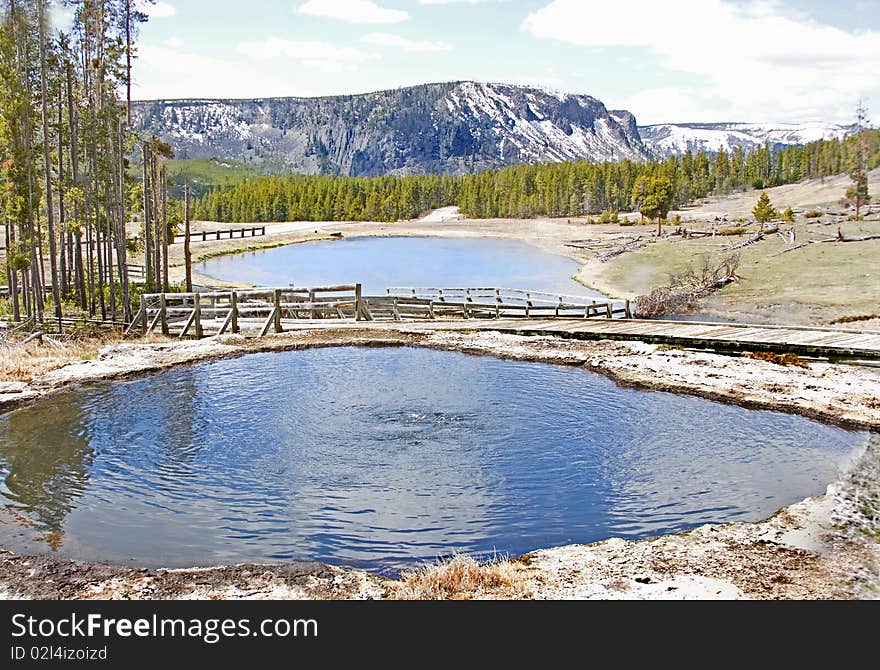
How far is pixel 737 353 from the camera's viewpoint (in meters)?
21.4

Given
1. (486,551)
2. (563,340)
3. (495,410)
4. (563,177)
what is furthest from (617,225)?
(486,551)

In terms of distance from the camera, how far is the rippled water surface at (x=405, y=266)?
56.1 meters

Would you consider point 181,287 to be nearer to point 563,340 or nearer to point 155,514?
point 563,340

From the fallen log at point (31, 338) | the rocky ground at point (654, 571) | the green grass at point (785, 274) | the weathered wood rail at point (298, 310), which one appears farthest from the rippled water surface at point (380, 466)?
the green grass at point (785, 274)

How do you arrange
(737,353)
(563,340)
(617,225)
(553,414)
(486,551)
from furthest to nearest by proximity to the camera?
1. (617,225)
2. (563,340)
3. (737,353)
4. (553,414)
5. (486,551)

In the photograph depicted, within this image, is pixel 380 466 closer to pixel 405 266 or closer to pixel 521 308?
pixel 521 308

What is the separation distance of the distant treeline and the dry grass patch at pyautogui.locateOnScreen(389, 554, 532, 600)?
120635 mm

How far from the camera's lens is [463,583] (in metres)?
8.46

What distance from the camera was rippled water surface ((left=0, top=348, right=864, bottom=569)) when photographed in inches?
432

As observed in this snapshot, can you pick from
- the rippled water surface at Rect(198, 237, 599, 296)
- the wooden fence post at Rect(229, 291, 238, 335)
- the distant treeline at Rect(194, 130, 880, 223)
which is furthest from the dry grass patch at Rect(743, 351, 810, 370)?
the distant treeline at Rect(194, 130, 880, 223)

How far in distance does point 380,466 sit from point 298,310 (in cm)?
1942
